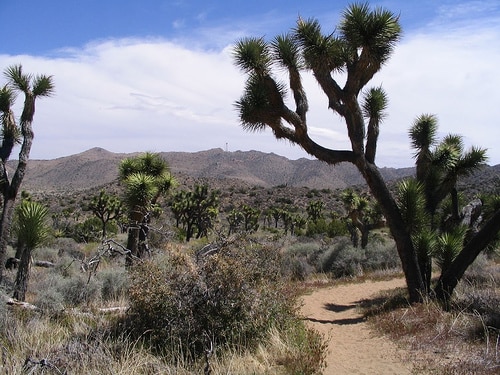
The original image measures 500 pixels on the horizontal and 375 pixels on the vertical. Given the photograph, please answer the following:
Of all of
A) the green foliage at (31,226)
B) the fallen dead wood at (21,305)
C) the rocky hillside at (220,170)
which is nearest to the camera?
the fallen dead wood at (21,305)

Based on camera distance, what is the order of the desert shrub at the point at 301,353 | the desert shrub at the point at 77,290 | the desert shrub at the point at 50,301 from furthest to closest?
the desert shrub at the point at 77,290, the desert shrub at the point at 50,301, the desert shrub at the point at 301,353

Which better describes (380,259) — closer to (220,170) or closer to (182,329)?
(182,329)

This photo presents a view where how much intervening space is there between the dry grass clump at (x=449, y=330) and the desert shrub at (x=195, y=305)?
98.9 inches

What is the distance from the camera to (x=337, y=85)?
35.7ft

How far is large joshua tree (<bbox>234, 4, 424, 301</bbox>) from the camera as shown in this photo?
10180 mm

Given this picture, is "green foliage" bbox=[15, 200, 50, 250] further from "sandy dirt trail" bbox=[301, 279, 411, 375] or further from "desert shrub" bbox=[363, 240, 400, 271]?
"desert shrub" bbox=[363, 240, 400, 271]

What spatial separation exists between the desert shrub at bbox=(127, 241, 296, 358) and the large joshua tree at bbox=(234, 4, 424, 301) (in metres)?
4.68

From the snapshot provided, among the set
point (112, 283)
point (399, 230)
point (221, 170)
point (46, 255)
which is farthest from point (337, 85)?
point (221, 170)

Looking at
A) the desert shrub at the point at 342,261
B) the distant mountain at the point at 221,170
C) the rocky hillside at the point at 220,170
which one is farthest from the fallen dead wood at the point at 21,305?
the distant mountain at the point at 221,170

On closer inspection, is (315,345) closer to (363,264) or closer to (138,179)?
(138,179)

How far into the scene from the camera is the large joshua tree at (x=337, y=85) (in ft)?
33.4

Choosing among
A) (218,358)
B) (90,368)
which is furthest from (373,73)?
(90,368)

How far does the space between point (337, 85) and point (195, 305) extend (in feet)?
21.2

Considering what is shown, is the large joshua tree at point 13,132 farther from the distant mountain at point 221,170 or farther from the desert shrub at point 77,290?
the distant mountain at point 221,170
